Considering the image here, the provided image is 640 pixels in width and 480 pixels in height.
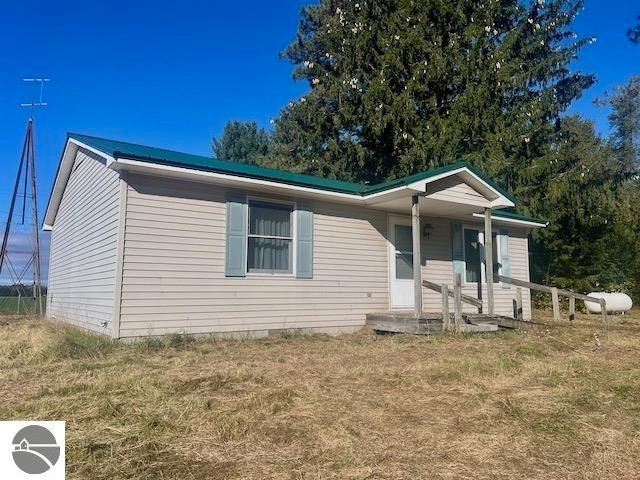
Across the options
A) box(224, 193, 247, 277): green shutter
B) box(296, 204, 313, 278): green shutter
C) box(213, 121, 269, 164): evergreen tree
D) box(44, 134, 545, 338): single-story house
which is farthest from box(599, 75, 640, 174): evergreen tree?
box(224, 193, 247, 277): green shutter

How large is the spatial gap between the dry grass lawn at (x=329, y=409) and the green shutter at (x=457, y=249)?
499cm

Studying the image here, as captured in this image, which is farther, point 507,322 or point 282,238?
point 507,322

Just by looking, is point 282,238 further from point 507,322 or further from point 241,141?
point 241,141

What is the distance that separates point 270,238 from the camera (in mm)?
9109

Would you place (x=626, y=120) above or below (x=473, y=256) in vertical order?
above

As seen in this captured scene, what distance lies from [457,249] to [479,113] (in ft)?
27.1

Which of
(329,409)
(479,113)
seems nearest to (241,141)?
(479,113)

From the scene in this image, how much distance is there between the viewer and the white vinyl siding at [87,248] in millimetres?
7863

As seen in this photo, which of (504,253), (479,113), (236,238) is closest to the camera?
(236,238)

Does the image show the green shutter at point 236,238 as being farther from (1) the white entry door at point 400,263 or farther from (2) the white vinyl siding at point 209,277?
(1) the white entry door at point 400,263

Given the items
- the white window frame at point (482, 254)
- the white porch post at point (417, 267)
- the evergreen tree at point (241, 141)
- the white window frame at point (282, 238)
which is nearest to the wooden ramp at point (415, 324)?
the white porch post at point (417, 267)

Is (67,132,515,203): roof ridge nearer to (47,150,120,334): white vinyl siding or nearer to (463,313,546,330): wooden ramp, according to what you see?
(47,150,120,334): white vinyl siding

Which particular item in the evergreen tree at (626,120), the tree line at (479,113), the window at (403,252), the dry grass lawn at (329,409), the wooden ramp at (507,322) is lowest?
the dry grass lawn at (329,409)

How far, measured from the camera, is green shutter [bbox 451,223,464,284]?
12148mm
